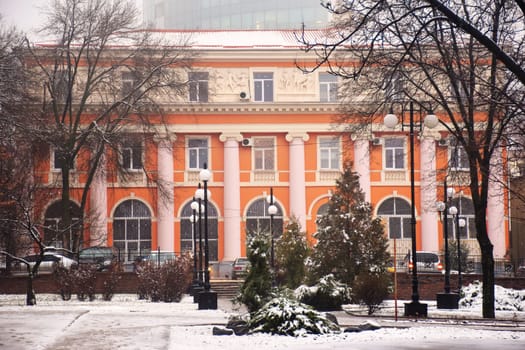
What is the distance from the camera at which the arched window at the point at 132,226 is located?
5906 centimetres

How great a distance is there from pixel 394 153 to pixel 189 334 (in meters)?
42.6

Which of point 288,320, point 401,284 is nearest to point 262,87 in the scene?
point 401,284

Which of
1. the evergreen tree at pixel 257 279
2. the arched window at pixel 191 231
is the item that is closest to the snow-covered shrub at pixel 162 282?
the evergreen tree at pixel 257 279

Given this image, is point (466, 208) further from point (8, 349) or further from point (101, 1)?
point (8, 349)

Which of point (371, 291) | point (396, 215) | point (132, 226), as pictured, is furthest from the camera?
point (396, 215)

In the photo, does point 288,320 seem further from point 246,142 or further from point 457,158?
point 246,142

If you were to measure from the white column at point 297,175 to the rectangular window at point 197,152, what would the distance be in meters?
5.46

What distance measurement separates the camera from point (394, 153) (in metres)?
61.1

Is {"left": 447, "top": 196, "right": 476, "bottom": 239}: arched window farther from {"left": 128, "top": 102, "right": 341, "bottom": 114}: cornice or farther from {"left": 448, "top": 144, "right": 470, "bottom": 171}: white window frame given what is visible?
{"left": 448, "top": 144, "right": 470, "bottom": 171}: white window frame

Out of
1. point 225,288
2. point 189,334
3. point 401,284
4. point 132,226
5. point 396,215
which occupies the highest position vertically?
point 396,215

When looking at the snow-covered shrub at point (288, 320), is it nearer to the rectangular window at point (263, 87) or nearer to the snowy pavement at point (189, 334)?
the snowy pavement at point (189, 334)

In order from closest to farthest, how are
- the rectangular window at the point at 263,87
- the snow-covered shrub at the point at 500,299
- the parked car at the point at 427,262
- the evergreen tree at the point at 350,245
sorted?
1. the snow-covered shrub at the point at 500,299
2. the evergreen tree at the point at 350,245
3. the parked car at the point at 427,262
4. the rectangular window at the point at 263,87

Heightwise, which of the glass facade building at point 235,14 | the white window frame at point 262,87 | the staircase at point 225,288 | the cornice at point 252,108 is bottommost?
the staircase at point 225,288

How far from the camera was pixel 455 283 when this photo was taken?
141 feet
